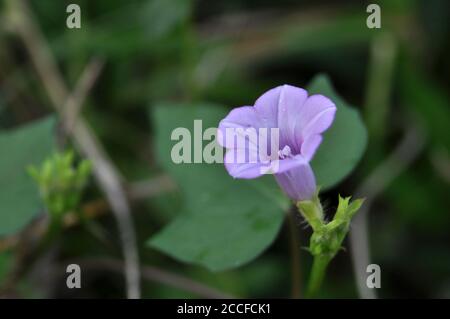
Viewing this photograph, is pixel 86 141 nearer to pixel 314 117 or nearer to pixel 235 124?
pixel 235 124

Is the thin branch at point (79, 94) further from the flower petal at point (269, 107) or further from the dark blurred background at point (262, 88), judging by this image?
the flower petal at point (269, 107)

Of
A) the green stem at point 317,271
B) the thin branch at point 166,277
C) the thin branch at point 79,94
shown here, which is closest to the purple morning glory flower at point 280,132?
the green stem at point 317,271

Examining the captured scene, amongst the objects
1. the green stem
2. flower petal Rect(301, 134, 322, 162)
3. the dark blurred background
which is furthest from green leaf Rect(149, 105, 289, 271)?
the dark blurred background

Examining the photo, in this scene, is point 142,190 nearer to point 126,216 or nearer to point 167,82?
point 126,216

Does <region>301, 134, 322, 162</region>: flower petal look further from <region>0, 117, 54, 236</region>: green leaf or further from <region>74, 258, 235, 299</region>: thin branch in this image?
<region>0, 117, 54, 236</region>: green leaf

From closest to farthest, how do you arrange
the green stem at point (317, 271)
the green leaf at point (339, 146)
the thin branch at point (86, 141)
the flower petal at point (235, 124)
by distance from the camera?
the flower petal at point (235, 124)
the green stem at point (317, 271)
the green leaf at point (339, 146)
the thin branch at point (86, 141)
